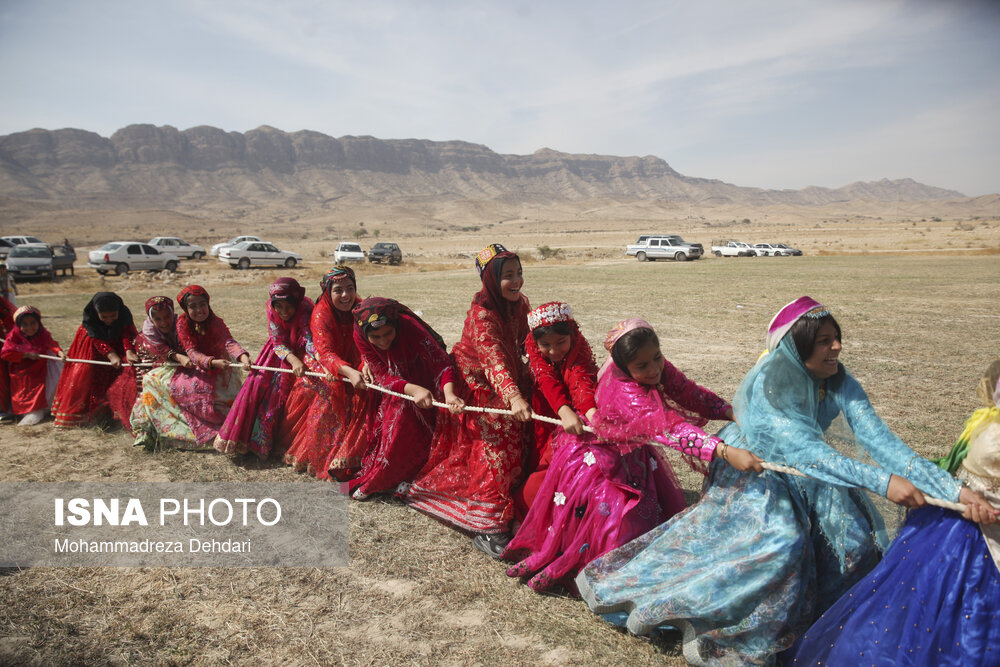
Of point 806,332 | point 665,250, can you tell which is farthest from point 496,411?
point 665,250

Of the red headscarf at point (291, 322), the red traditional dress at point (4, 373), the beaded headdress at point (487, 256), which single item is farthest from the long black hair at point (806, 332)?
the red traditional dress at point (4, 373)

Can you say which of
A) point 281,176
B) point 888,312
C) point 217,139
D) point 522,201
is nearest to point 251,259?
point 888,312

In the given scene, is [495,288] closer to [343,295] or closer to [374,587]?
[343,295]

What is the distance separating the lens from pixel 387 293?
63.3ft

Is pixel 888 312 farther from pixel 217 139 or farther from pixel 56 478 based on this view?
pixel 217 139

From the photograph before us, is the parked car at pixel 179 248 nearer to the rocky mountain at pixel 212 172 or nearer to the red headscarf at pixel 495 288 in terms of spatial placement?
the red headscarf at pixel 495 288

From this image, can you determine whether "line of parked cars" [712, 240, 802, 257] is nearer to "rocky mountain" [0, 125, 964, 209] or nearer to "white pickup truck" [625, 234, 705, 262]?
"white pickup truck" [625, 234, 705, 262]

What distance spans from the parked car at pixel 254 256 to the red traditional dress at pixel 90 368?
27341 mm

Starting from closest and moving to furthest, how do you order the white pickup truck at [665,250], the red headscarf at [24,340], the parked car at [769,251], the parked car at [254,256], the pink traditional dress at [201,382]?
the pink traditional dress at [201,382] → the red headscarf at [24,340] → the parked car at [254,256] → the white pickup truck at [665,250] → the parked car at [769,251]

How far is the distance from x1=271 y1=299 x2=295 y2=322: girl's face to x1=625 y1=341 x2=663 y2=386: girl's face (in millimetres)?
3456

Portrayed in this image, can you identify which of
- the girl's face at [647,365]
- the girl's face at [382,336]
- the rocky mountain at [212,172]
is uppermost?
the rocky mountain at [212,172]

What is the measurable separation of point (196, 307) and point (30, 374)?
8.72ft

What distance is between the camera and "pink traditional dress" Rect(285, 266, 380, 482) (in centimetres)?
483

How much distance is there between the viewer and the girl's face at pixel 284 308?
5336 mm
